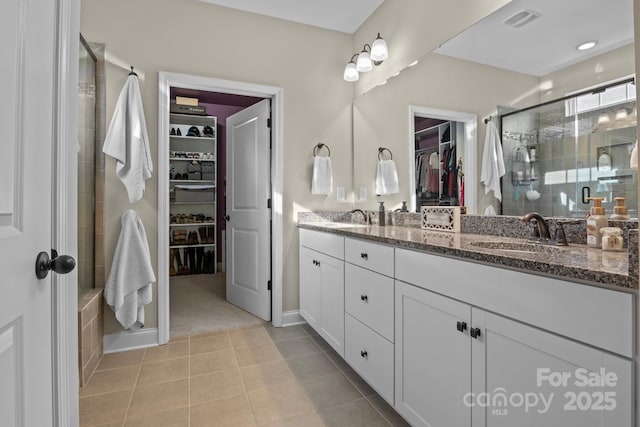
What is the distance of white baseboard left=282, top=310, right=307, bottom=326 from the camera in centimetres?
290

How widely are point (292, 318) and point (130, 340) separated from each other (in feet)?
4.26

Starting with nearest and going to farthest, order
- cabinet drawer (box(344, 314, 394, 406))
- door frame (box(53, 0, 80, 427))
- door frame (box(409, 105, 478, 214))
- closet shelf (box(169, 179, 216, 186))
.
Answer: door frame (box(53, 0, 80, 427))
cabinet drawer (box(344, 314, 394, 406))
door frame (box(409, 105, 478, 214))
closet shelf (box(169, 179, 216, 186))

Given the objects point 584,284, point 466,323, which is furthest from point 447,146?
point 584,284

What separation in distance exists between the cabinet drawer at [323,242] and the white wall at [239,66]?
27 centimetres

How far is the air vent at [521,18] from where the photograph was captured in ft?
5.12

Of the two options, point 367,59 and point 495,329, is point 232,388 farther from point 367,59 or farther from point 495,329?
point 367,59

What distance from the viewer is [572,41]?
1.40 m

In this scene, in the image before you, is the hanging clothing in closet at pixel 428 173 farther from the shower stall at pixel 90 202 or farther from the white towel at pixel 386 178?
the shower stall at pixel 90 202

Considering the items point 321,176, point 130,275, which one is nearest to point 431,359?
point 321,176

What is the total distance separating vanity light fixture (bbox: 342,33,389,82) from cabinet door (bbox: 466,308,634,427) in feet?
7.29

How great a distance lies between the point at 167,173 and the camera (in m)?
2.53

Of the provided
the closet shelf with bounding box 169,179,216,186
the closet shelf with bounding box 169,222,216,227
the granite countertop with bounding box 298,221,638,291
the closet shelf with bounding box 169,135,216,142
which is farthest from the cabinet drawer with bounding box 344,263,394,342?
the closet shelf with bounding box 169,135,216,142

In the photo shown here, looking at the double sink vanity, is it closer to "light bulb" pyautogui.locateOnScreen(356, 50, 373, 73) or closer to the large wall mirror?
Answer: the large wall mirror

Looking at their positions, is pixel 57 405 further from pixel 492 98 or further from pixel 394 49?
pixel 394 49
